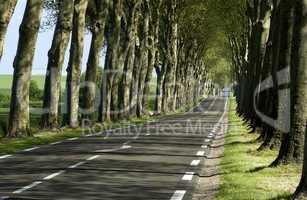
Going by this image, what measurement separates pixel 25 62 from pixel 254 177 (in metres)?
13.6

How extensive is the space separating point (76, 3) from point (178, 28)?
1362 inches

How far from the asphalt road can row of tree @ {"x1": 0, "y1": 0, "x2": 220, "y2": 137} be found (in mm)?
4175

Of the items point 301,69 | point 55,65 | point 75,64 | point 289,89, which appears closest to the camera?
point 301,69

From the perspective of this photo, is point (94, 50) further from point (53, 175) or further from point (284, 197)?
point (284, 197)

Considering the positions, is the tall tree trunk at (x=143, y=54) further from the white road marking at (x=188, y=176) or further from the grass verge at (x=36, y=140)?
the white road marking at (x=188, y=176)

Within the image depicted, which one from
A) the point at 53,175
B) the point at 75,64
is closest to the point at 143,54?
the point at 75,64

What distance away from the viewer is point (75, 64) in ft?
105

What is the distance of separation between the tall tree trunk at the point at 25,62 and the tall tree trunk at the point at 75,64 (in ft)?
22.3

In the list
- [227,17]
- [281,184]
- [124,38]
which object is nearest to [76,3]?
[124,38]

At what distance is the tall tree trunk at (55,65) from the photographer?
28438 mm

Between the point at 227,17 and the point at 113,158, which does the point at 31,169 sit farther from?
the point at 227,17

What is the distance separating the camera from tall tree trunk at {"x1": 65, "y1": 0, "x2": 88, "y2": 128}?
31.9 m

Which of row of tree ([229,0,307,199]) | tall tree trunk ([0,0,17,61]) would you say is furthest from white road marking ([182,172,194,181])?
tall tree trunk ([0,0,17,61])

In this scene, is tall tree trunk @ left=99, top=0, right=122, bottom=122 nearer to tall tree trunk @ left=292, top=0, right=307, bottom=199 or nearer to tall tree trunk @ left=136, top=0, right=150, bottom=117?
tall tree trunk @ left=136, top=0, right=150, bottom=117
